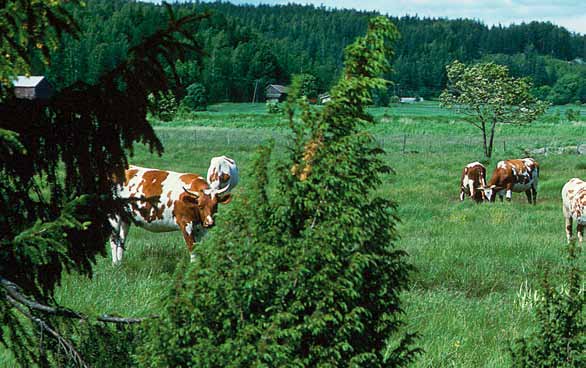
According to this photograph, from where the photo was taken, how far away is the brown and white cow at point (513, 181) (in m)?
22.3

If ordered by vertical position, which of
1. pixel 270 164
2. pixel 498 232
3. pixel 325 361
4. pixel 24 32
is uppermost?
pixel 24 32

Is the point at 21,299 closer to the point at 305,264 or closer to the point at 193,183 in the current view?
the point at 305,264

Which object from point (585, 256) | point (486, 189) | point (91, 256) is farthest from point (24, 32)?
point (486, 189)

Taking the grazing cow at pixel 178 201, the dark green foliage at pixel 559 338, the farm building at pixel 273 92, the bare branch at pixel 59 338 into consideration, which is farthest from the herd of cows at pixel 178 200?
the farm building at pixel 273 92

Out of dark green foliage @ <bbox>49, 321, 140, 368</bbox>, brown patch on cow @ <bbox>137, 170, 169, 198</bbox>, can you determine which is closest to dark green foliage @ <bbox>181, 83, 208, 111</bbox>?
brown patch on cow @ <bbox>137, 170, 169, 198</bbox>

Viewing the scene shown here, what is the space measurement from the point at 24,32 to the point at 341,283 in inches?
66.3

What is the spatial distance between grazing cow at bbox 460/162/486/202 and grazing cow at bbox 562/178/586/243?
6.88 m

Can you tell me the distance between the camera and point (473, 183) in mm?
22453

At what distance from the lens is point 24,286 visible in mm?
3604

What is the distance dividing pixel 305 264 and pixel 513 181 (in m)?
21.3

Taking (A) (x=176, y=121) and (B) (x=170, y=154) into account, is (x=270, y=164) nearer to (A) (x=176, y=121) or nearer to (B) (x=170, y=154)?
(B) (x=170, y=154)

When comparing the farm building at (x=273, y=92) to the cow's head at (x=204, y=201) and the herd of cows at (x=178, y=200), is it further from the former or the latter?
the cow's head at (x=204, y=201)

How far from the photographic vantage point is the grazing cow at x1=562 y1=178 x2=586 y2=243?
14375 millimetres

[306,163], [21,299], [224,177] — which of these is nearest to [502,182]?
[224,177]
